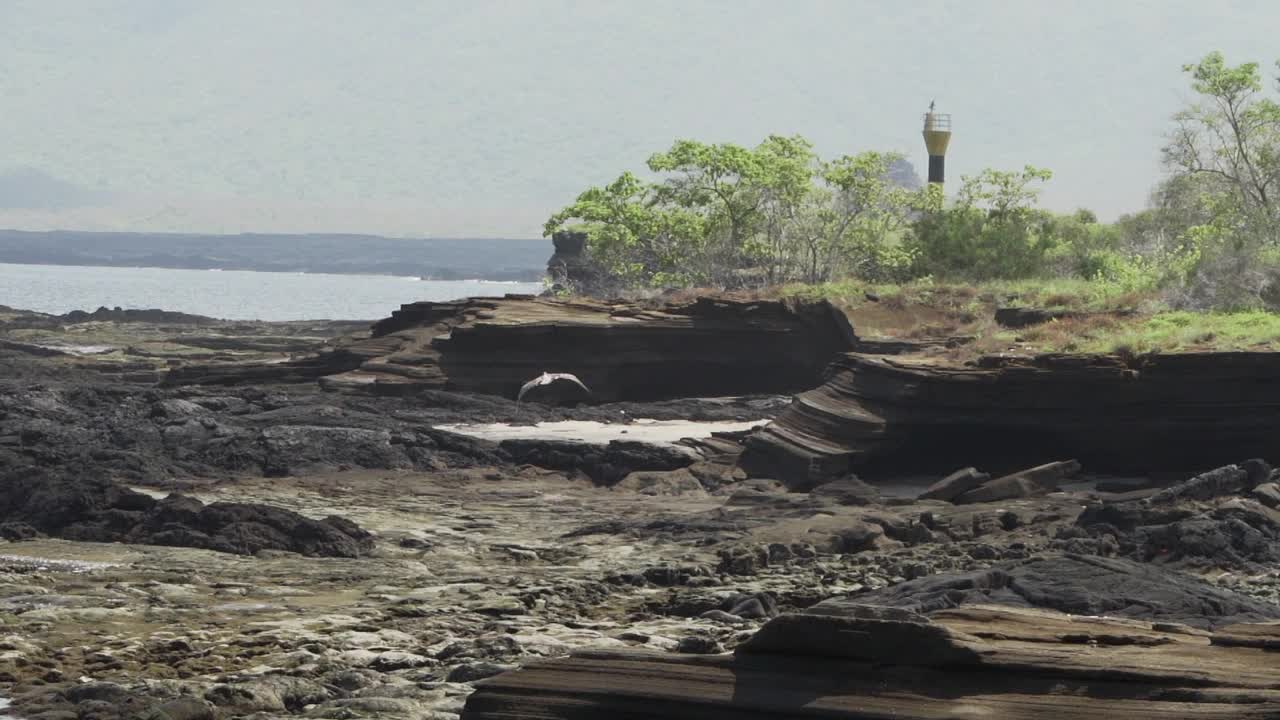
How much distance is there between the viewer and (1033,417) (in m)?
28.0

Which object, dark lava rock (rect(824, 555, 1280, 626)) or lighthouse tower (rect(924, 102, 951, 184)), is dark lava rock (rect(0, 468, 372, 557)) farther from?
lighthouse tower (rect(924, 102, 951, 184))

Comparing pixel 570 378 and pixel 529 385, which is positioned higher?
pixel 570 378

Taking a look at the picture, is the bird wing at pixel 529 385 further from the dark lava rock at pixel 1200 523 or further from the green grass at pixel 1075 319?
the dark lava rock at pixel 1200 523

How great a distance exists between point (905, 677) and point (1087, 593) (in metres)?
7.02

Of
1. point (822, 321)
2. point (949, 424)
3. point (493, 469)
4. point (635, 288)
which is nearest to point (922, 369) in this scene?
point (949, 424)

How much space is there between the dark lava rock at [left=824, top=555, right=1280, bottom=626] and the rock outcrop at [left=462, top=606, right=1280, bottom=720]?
16.4 feet

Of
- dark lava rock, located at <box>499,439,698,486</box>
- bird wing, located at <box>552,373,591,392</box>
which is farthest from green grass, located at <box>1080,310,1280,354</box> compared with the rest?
bird wing, located at <box>552,373,591,392</box>

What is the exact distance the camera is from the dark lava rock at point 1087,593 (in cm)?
1388

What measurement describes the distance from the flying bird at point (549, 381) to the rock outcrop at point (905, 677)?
1296 inches

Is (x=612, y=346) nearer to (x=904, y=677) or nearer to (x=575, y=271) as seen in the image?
(x=904, y=677)

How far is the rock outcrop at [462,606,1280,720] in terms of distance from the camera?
25.7 feet

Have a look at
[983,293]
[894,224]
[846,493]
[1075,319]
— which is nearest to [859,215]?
[894,224]

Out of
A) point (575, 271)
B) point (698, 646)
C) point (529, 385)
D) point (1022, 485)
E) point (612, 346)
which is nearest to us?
point (698, 646)

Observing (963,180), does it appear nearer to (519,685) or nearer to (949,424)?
(949,424)
